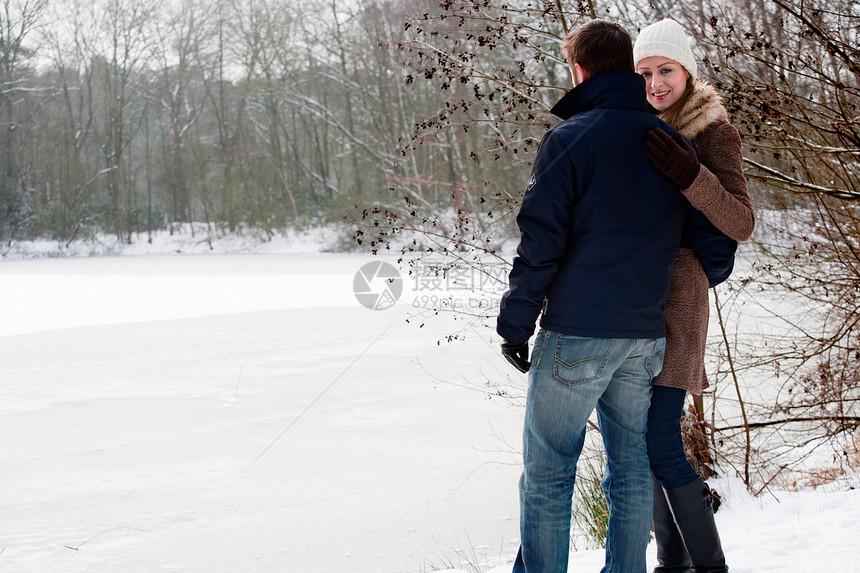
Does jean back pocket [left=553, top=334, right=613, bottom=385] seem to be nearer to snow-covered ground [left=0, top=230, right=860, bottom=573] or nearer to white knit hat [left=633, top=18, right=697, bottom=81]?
white knit hat [left=633, top=18, right=697, bottom=81]

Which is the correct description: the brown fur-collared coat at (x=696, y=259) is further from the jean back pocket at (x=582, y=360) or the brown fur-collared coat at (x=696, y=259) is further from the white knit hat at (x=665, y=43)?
the jean back pocket at (x=582, y=360)

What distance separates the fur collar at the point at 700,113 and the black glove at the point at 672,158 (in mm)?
205

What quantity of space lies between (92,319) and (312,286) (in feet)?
13.7

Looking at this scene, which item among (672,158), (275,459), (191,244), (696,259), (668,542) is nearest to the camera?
(672,158)

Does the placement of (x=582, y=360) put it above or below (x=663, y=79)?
below

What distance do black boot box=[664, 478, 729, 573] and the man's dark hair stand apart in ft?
3.30

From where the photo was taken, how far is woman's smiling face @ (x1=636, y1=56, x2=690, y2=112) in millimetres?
2066

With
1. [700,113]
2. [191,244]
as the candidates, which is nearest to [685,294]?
[700,113]

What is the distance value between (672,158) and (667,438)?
674 millimetres

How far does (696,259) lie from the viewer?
2.03 meters

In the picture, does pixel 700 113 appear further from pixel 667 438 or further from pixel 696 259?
pixel 667 438

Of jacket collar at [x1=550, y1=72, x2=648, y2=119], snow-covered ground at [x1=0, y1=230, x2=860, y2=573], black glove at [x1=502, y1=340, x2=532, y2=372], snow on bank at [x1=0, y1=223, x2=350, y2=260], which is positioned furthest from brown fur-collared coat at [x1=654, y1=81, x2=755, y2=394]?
snow on bank at [x1=0, y1=223, x2=350, y2=260]

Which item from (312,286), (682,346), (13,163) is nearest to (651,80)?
(682,346)

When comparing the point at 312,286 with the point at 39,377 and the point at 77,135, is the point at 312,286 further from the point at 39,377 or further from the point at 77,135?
the point at 77,135
